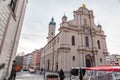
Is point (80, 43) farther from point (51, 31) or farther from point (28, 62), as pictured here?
point (28, 62)

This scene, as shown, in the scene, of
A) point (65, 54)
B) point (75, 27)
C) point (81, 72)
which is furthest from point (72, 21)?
point (81, 72)

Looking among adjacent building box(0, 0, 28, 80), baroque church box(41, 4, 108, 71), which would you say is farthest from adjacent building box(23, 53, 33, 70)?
adjacent building box(0, 0, 28, 80)

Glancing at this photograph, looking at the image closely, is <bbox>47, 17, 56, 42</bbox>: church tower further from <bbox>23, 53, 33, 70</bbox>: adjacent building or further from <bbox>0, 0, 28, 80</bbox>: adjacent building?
<bbox>23, 53, 33, 70</bbox>: adjacent building

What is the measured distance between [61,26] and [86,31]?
7.63 metres

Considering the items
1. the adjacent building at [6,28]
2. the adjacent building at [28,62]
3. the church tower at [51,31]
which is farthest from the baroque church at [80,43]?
the adjacent building at [28,62]

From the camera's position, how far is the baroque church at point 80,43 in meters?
26.0

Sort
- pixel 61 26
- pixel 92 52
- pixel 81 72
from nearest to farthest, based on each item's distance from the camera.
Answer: pixel 81 72 → pixel 61 26 → pixel 92 52

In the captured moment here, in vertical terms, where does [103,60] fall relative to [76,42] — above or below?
below

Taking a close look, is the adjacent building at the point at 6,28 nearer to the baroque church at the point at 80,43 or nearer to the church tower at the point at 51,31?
the baroque church at the point at 80,43

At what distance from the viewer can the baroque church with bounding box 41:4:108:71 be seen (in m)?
26.0

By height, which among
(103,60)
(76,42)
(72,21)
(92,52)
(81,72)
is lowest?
(81,72)

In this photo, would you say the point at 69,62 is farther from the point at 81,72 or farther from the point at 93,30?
the point at 81,72

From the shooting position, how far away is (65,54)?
83.9 ft

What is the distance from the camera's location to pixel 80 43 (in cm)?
2833
